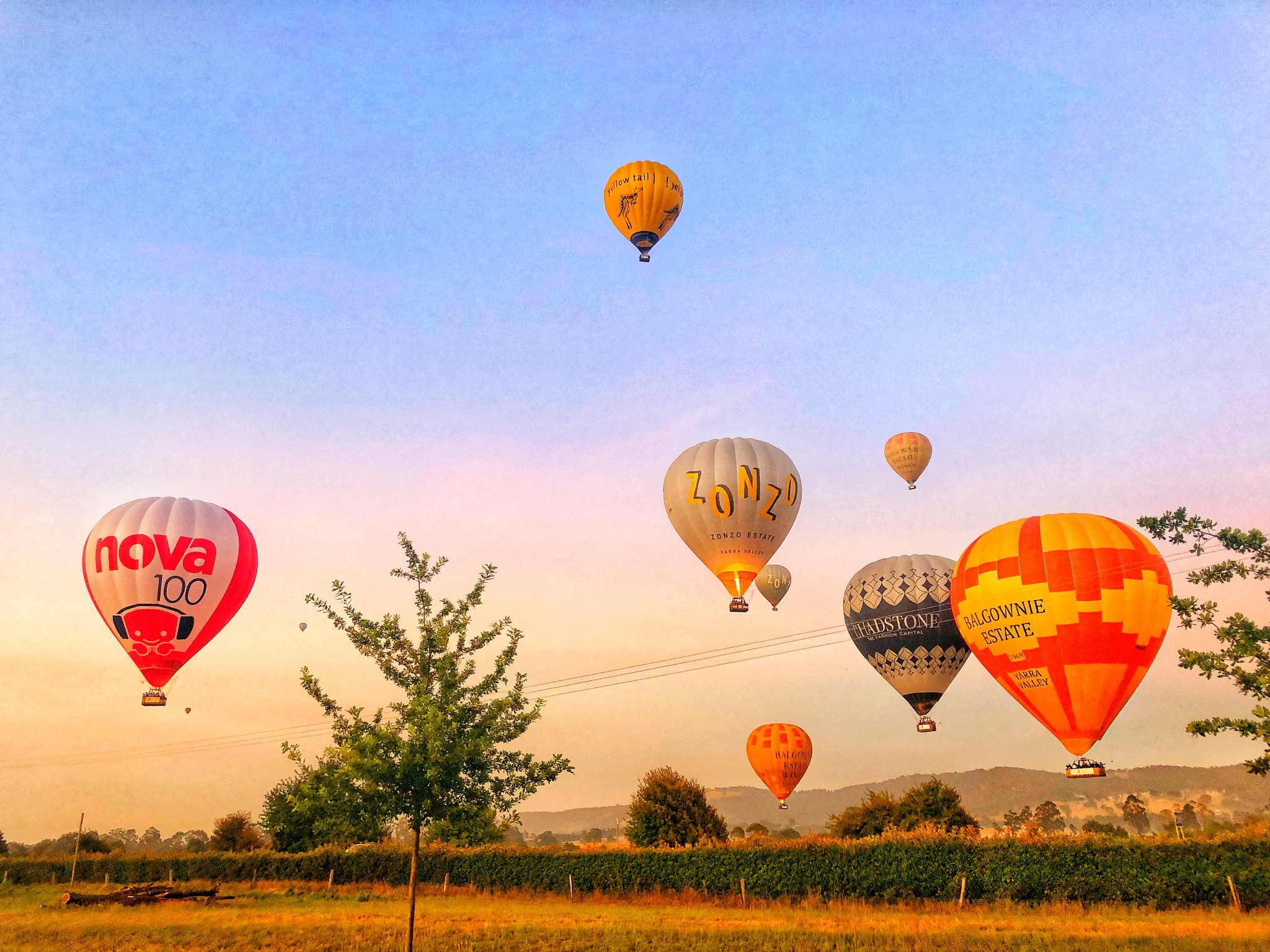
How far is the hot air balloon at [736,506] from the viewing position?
128 ft

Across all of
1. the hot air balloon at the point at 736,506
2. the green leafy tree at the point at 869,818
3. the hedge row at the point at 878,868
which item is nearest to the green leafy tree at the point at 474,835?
the hedge row at the point at 878,868

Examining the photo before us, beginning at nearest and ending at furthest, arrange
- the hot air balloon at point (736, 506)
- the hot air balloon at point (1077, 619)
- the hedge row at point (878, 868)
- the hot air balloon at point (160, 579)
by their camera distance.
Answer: the hedge row at point (878, 868), the hot air balloon at point (1077, 619), the hot air balloon at point (160, 579), the hot air balloon at point (736, 506)

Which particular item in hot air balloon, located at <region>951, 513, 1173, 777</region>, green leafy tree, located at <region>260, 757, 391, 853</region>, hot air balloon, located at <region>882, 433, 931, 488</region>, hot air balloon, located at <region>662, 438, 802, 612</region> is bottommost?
green leafy tree, located at <region>260, 757, 391, 853</region>

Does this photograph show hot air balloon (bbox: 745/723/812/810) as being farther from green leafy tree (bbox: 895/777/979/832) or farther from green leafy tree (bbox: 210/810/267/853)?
green leafy tree (bbox: 210/810/267/853)

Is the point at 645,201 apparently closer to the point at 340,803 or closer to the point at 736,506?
the point at 736,506

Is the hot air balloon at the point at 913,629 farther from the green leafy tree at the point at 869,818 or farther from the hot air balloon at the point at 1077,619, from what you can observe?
the hot air balloon at the point at 1077,619

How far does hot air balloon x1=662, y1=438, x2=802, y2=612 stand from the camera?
39.1 meters

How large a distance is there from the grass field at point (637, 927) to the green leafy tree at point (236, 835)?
2295cm

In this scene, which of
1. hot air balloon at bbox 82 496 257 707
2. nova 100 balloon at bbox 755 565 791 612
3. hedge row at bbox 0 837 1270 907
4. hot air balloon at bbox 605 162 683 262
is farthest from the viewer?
nova 100 balloon at bbox 755 565 791 612

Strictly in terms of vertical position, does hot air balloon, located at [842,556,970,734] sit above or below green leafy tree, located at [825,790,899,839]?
above

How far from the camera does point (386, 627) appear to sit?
2675 centimetres

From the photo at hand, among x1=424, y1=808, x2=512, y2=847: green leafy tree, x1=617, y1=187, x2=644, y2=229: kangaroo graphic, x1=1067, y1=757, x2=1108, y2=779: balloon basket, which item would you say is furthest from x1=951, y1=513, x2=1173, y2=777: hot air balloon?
x1=617, y1=187, x2=644, y2=229: kangaroo graphic

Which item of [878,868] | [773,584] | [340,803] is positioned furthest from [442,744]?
[773,584]

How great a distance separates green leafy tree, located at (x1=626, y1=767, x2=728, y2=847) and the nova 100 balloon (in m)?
19.4
